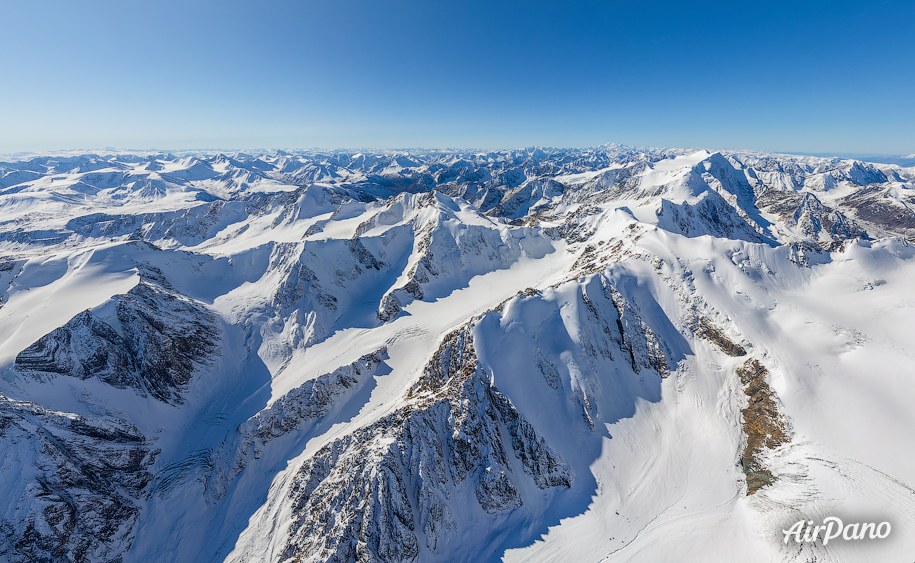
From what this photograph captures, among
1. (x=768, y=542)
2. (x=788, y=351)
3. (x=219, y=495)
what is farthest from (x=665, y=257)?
(x=219, y=495)

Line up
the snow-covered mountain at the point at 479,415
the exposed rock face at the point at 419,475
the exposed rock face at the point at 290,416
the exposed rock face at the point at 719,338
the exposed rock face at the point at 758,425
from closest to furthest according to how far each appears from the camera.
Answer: the exposed rock face at the point at 419,475
the snow-covered mountain at the point at 479,415
the exposed rock face at the point at 758,425
the exposed rock face at the point at 290,416
the exposed rock face at the point at 719,338

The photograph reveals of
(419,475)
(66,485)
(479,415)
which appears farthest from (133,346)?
(479,415)

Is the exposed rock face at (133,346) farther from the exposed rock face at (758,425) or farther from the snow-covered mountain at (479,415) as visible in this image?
the exposed rock face at (758,425)

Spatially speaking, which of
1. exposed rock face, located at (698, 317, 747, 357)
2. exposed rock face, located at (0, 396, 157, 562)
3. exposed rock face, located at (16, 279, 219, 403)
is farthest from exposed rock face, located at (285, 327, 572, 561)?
exposed rock face, located at (16, 279, 219, 403)

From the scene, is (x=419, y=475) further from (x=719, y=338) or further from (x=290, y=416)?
(x=719, y=338)

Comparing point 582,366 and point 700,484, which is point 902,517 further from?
point 582,366

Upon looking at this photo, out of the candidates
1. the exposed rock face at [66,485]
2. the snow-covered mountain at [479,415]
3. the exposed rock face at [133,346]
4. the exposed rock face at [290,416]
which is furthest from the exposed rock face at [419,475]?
the exposed rock face at [133,346]
